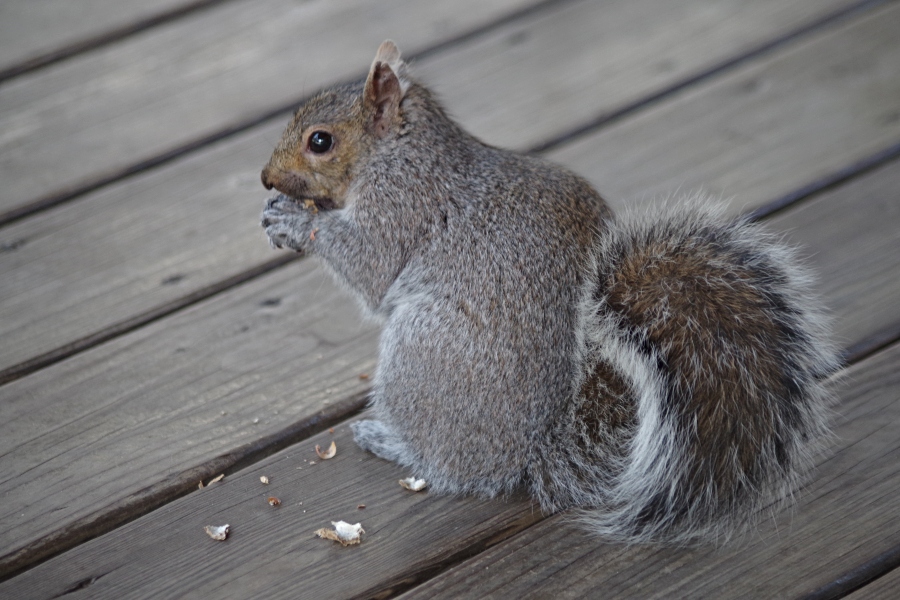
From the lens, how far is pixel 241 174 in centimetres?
229

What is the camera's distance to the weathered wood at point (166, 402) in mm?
1561

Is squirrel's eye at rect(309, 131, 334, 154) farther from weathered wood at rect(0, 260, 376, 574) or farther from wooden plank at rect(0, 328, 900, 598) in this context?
wooden plank at rect(0, 328, 900, 598)

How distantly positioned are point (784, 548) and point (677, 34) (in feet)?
5.45

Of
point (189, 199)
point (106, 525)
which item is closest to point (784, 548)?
point (106, 525)

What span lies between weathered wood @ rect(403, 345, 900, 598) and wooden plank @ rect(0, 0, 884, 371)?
0.92m

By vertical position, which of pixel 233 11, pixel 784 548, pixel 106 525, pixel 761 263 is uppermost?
pixel 233 11

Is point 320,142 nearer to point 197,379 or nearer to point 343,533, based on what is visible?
point 197,379

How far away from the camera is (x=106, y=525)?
1534mm

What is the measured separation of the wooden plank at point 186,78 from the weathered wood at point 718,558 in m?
1.42

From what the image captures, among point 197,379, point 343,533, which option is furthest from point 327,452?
point 197,379

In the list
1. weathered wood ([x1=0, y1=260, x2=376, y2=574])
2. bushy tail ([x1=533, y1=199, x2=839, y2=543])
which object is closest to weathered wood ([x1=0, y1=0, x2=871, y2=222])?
weathered wood ([x1=0, y1=260, x2=376, y2=574])

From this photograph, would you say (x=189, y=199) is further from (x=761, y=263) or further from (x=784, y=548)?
(x=784, y=548)

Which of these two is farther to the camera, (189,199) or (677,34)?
(677,34)

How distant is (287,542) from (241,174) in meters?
1.08
